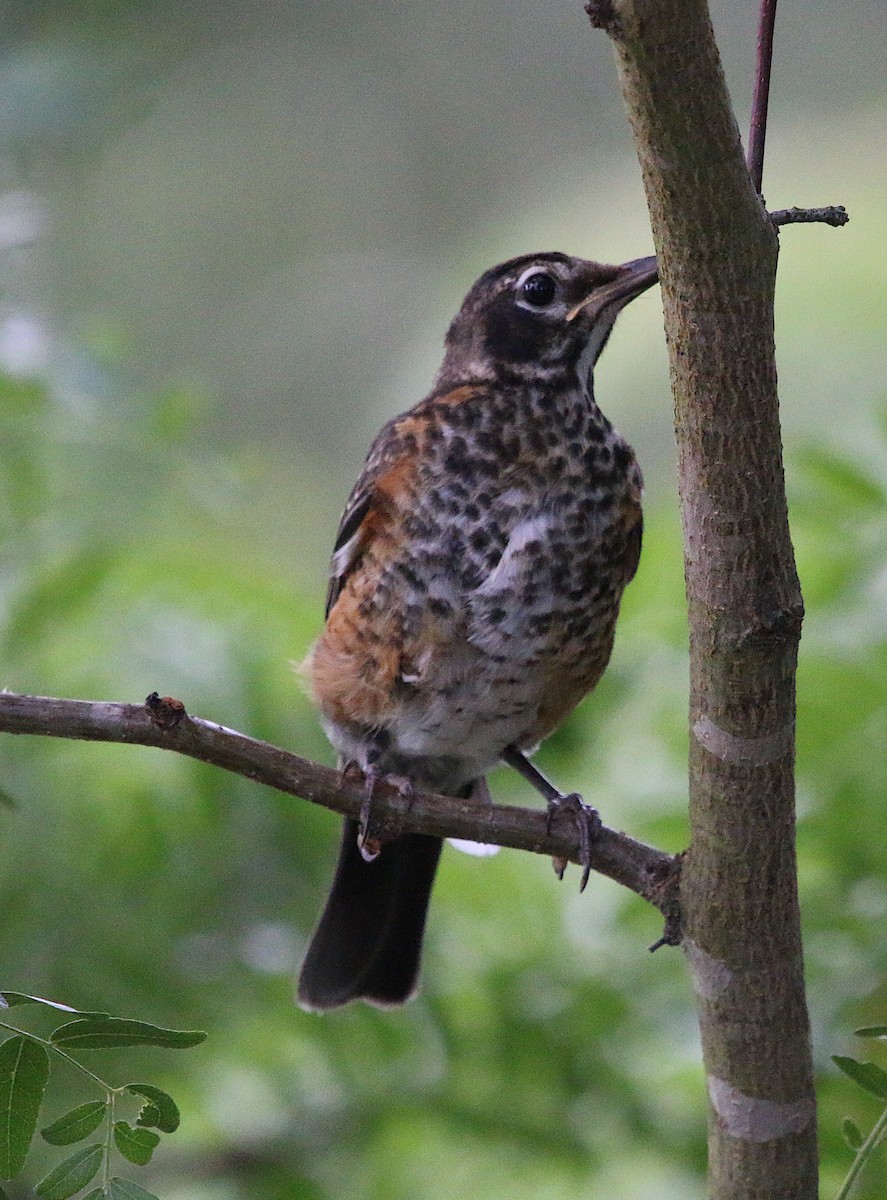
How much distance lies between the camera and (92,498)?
3.08 m

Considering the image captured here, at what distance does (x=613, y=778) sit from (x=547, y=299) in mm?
894

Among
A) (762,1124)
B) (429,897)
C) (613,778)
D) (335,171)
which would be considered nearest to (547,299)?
(613,778)

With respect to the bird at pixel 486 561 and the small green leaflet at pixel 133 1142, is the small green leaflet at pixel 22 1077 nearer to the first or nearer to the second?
the small green leaflet at pixel 133 1142

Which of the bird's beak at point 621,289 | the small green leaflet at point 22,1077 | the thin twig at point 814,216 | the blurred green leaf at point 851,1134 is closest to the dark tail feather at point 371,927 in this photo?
the bird's beak at point 621,289

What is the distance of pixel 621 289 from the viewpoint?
2.71 meters

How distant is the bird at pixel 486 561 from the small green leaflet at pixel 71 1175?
41.7 inches

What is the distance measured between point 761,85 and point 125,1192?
1277 mm

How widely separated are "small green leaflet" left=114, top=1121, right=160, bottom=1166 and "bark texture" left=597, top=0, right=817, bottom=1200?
0.74 meters

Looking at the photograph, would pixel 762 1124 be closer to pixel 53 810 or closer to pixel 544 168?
pixel 53 810

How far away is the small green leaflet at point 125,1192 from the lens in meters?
1.50

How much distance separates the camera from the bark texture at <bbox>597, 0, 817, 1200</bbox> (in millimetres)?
1552

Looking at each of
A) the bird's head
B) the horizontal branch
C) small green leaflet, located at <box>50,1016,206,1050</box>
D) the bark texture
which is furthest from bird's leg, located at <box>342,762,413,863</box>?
the bird's head

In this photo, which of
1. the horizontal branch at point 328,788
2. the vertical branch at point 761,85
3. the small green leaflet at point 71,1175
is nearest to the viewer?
the small green leaflet at point 71,1175

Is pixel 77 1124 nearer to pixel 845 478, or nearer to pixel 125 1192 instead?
pixel 125 1192
